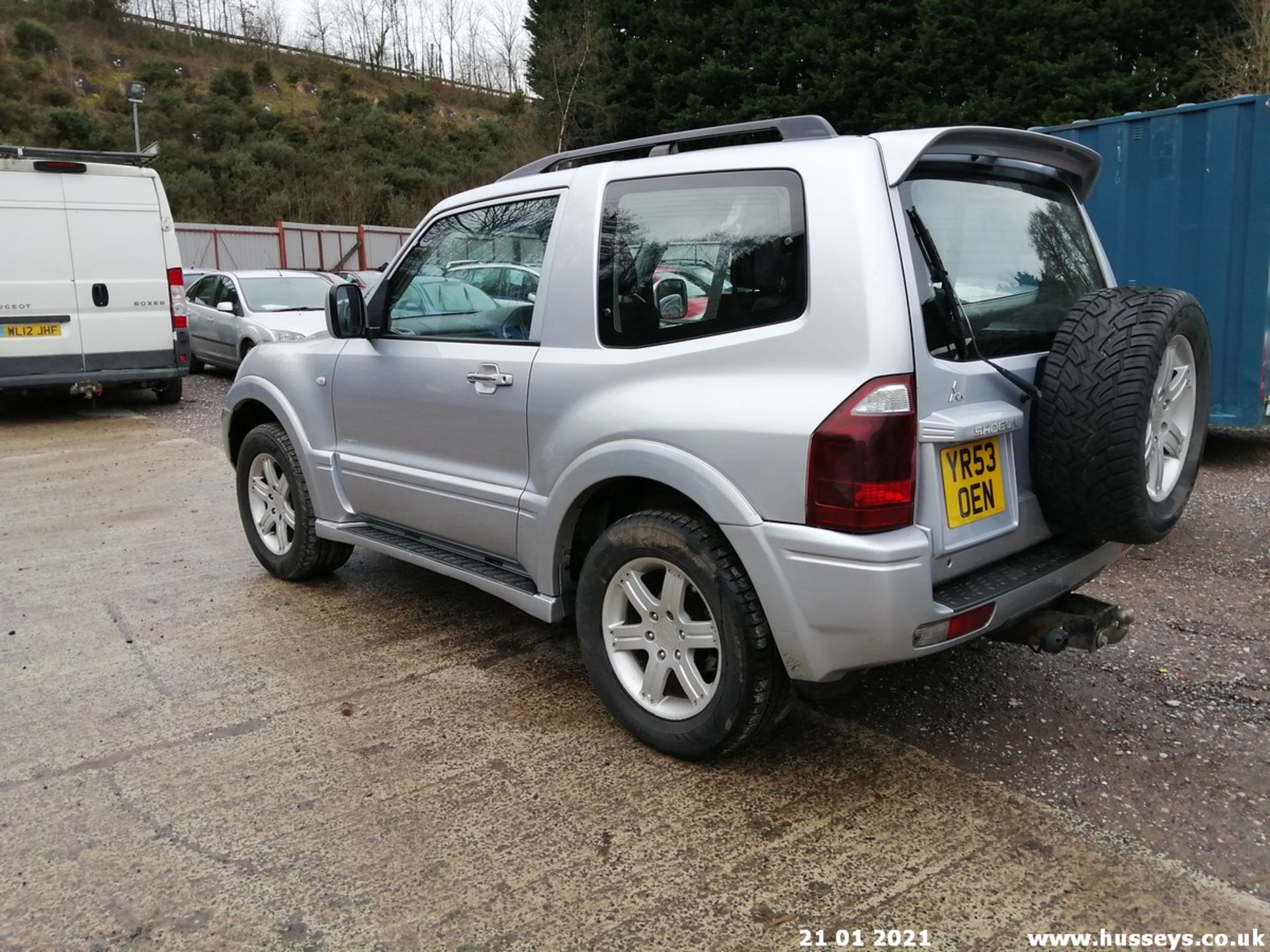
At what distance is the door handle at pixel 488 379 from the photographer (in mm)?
3639

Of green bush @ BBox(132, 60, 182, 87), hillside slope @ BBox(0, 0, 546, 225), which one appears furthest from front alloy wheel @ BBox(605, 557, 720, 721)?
green bush @ BBox(132, 60, 182, 87)

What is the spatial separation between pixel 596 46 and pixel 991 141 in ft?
102

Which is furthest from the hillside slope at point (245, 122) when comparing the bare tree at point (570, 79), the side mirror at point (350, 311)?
the side mirror at point (350, 311)

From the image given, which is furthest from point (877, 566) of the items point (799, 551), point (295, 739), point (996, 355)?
point (295, 739)

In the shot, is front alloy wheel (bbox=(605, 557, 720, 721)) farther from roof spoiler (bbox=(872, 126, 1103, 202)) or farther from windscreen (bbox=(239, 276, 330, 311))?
windscreen (bbox=(239, 276, 330, 311))

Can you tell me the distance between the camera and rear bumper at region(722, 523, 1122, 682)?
266 centimetres

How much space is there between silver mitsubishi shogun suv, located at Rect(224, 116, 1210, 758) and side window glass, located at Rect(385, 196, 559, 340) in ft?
0.07

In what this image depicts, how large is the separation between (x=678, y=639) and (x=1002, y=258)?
1590 mm

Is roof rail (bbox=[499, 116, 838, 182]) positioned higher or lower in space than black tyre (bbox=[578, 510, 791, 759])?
higher

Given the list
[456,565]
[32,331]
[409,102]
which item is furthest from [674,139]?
[409,102]

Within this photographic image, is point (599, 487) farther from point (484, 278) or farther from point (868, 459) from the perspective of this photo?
point (484, 278)

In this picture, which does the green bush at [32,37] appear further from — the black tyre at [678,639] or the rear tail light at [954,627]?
the rear tail light at [954,627]

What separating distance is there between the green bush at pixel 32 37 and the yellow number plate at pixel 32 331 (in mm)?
43866

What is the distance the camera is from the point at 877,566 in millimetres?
2645
